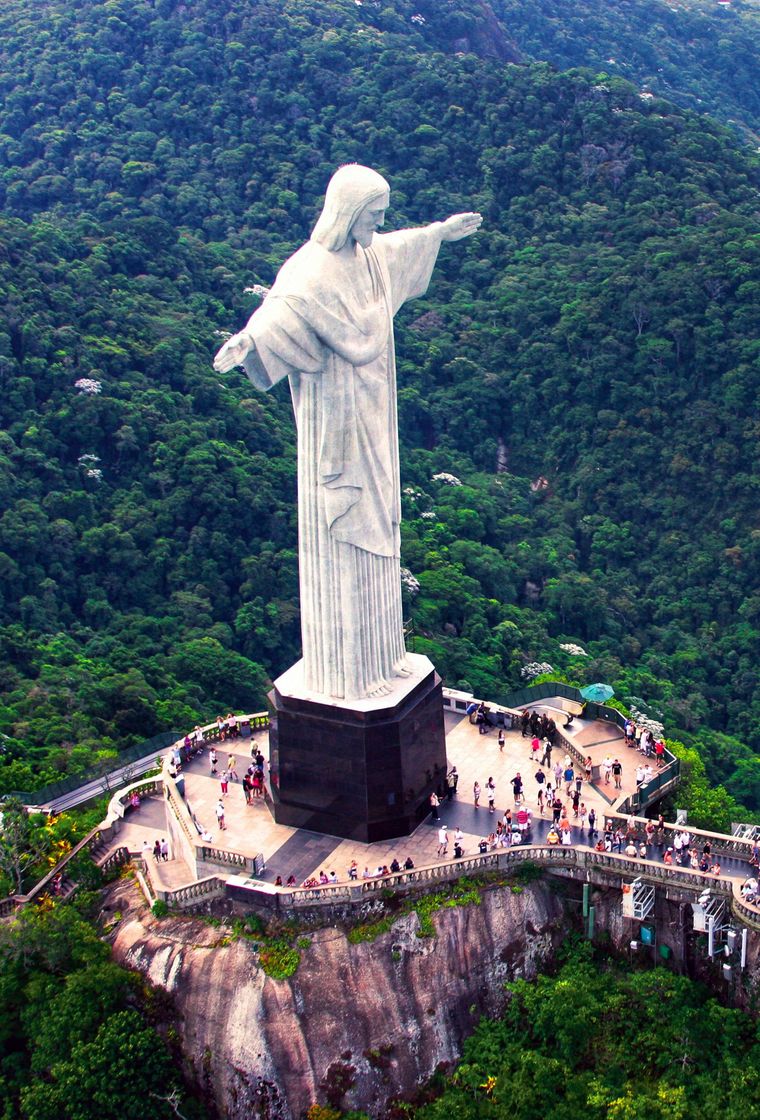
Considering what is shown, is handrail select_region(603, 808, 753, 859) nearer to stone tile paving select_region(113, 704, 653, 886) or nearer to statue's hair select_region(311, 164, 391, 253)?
stone tile paving select_region(113, 704, 653, 886)

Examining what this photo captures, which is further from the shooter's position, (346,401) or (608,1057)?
(346,401)

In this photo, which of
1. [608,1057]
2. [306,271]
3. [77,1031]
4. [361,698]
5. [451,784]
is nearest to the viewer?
[608,1057]

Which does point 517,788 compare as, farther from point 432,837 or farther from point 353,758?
point 353,758

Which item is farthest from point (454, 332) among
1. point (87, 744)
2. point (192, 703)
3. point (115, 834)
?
point (115, 834)

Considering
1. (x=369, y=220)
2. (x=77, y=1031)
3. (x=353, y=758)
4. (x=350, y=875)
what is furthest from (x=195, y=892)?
(x=369, y=220)

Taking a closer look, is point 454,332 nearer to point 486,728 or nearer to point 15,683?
point 15,683

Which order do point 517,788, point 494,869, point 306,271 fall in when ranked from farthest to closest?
point 517,788
point 494,869
point 306,271
